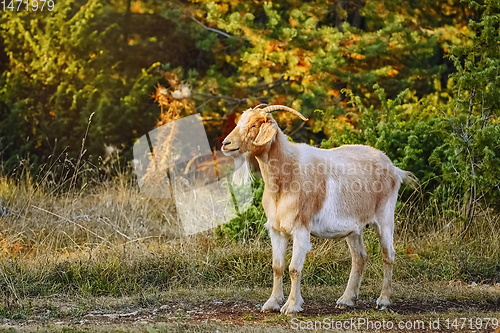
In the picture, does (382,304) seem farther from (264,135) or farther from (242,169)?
(264,135)

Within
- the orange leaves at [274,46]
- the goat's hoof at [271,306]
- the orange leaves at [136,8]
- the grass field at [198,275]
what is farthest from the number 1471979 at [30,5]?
the goat's hoof at [271,306]

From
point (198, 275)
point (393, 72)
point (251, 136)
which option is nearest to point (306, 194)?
point (251, 136)

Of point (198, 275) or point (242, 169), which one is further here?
point (198, 275)

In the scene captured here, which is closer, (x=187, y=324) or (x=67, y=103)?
(x=187, y=324)

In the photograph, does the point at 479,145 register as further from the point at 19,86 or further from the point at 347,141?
the point at 19,86

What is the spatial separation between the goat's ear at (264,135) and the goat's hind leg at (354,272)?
4.87ft

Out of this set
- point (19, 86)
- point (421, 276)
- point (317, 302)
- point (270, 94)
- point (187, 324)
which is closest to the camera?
point (187, 324)

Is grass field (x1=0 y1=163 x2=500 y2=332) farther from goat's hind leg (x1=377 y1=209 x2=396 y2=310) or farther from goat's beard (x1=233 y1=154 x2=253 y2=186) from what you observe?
goat's beard (x1=233 y1=154 x2=253 y2=186)

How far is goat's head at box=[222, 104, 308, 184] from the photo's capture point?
5.53 m

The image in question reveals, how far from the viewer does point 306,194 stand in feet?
18.5

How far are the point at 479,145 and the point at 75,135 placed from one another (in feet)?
30.7

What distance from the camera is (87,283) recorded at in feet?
22.4

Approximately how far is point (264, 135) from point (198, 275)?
2.46 m

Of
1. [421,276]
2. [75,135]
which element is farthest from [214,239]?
[75,135]
